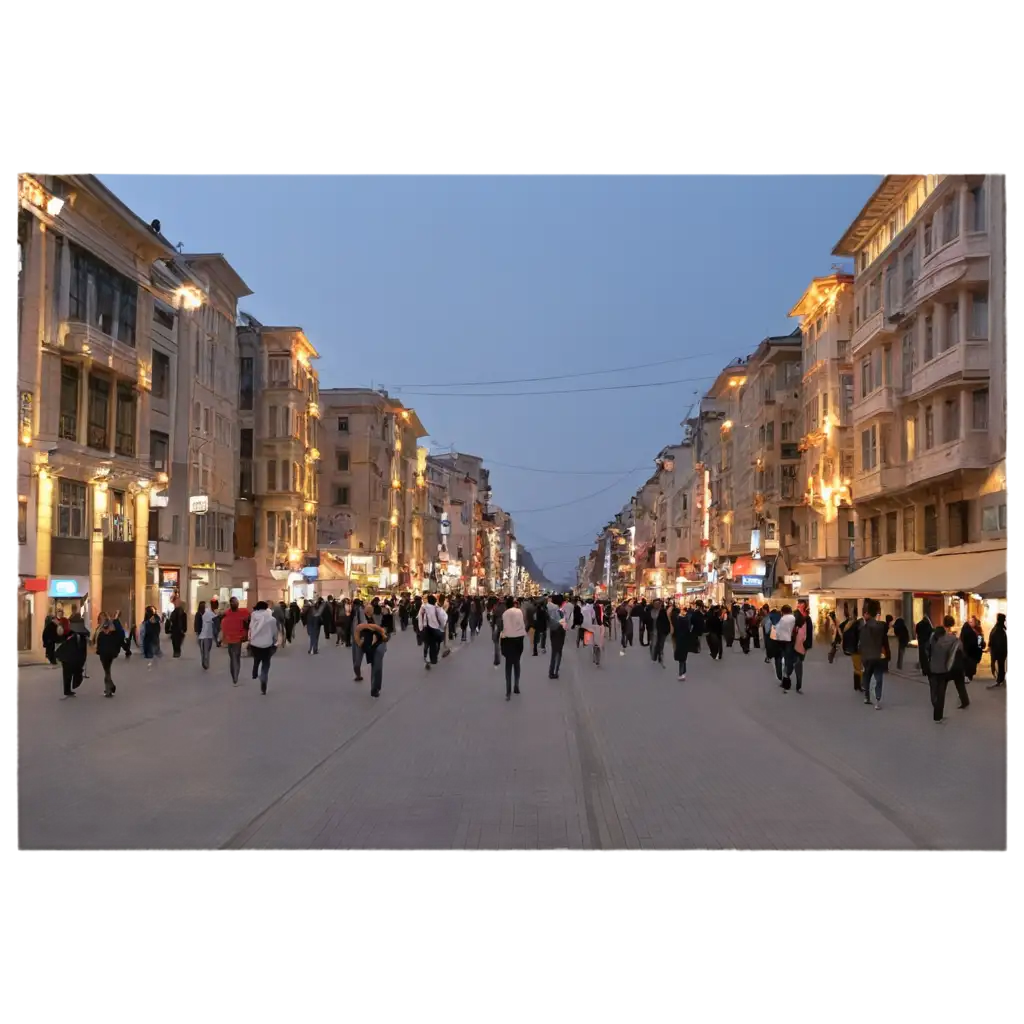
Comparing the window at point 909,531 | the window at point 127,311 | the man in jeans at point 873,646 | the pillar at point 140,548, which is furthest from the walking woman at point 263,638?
the window at point 909,531

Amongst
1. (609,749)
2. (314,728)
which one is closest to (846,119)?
(609,749)

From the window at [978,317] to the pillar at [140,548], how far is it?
26773mm

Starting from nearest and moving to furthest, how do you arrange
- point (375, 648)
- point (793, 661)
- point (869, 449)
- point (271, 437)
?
1. point (375, 648)
2. point (793, 661)
3. point (869, 449)
4. point (271, 437)

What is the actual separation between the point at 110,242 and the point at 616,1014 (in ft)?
123

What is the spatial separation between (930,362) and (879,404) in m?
6.30

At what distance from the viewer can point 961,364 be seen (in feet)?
110

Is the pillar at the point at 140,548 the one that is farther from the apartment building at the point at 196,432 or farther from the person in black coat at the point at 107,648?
the person in black coat at the point at 107,648

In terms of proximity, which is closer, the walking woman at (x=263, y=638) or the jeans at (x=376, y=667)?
the jeans at (x=376, y=667)

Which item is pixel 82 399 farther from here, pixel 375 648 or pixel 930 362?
pixel 930 362

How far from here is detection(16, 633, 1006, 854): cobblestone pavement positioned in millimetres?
9844

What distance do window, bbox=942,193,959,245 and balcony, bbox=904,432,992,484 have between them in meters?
5.44

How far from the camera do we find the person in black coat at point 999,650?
2525cm

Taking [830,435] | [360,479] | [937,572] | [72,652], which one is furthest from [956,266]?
[360,479]

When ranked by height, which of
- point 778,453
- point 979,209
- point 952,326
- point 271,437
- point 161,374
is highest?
point 979,209
